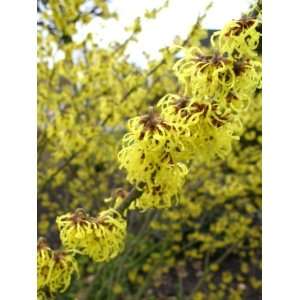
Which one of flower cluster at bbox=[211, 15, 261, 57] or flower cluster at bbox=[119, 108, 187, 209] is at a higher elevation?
flower cluster at bbox=[211, 15, 261, 57]

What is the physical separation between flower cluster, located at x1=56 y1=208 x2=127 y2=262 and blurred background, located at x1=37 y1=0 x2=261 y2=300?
0.36 m

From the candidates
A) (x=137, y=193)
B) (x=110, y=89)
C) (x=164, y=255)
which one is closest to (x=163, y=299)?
(x=164, y=255)

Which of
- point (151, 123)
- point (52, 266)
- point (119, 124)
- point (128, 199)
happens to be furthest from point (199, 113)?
point (119, 124)

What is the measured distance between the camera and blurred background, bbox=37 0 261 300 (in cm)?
179

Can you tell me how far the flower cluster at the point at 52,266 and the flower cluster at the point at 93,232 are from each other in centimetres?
4

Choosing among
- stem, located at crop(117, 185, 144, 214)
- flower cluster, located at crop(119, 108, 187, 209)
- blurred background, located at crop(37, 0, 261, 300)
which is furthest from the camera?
blurred background, located at crop(37, 0, 261, 300)

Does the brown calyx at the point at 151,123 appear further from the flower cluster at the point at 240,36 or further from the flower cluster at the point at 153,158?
the flower cluster at the point at 240,36

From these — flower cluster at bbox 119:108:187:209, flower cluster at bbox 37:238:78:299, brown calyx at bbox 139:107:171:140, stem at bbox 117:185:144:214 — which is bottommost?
flower cluster at bbox 37:238:78:299

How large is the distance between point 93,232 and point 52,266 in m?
0.11

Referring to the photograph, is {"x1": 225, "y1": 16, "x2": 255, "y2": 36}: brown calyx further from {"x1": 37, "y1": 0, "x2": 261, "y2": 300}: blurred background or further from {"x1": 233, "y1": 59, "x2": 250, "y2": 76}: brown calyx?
{"x1": 37, "y1": 0, "x2": 261, "y2": 300}: blurred background

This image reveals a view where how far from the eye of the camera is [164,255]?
2.81 metres

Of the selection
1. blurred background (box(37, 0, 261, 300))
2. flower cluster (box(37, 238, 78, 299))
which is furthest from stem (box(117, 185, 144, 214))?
blurred background (box(37, 0, 261, 300))

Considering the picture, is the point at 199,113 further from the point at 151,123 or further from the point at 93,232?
the point at 93,232
